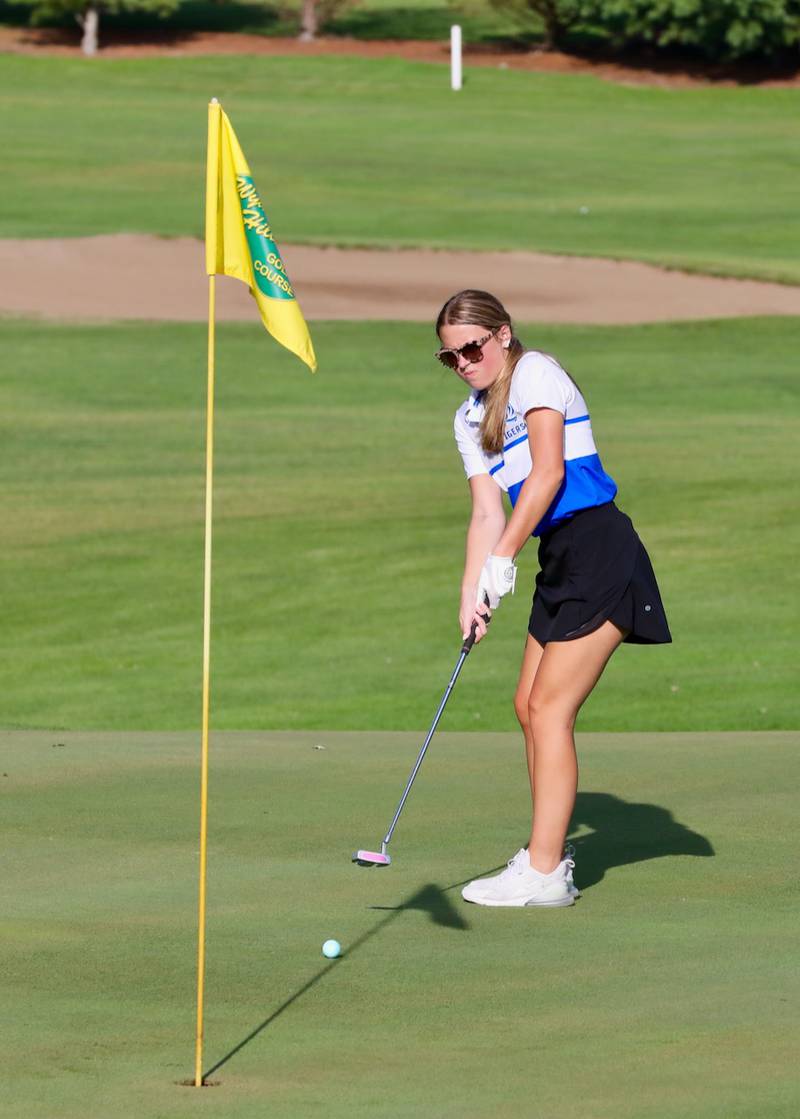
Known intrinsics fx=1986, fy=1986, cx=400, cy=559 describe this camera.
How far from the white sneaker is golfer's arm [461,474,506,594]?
0.99 meters

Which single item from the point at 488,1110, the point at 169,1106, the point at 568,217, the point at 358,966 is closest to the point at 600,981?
the point at 358,966

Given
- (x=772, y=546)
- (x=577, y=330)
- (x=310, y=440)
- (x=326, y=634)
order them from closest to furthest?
(x=326, y=634) < (x=772, y=546) < (x=310, y=440) < (x=577, y=330)

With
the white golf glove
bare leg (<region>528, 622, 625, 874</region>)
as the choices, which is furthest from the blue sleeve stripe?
bare leg (<region>528, 622, 625, 874</region>)

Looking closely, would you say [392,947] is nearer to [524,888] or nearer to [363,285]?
[524,888]

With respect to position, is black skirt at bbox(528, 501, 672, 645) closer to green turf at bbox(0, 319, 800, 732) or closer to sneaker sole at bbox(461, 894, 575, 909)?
sneaker sole at bbox(461, 894, 575, 909)

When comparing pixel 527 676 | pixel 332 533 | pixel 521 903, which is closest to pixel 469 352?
pixel 527 676

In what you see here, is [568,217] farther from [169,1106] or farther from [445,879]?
[169,1106]

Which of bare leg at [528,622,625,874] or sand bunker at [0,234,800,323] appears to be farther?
sand bunker at [0,234,800,323]

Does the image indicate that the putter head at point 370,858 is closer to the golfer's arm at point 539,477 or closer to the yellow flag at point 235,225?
the golfer's arm at point 539,477

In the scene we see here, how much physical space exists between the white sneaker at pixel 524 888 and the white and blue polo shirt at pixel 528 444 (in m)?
1.10

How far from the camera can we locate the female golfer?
630 centimetres

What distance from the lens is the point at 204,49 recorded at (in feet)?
205

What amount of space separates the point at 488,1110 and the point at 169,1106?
700 millimetres

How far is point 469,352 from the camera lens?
634 centimetres
